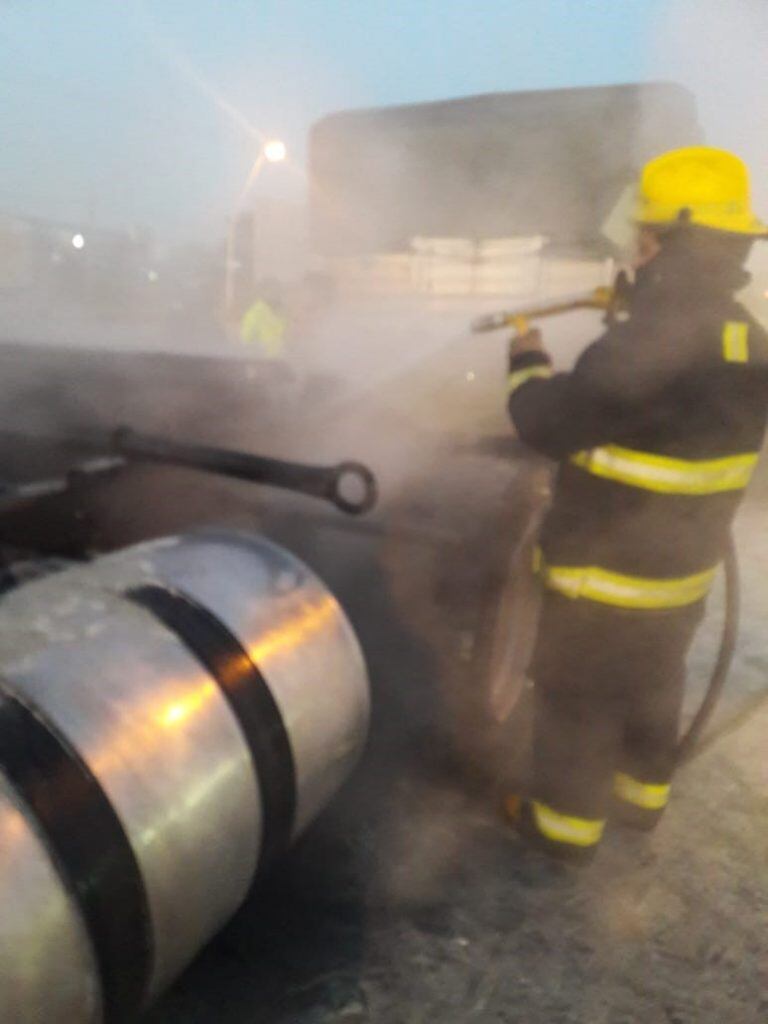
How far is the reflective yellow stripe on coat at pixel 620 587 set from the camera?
1.81 m

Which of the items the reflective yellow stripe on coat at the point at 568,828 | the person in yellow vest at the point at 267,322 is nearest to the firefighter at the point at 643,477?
the reflective yellow stripe on coat at the point at 568,828

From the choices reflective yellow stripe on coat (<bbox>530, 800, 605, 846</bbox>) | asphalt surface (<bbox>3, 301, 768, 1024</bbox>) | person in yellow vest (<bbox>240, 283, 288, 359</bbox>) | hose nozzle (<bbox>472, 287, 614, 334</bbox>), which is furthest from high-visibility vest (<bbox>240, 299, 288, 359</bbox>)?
reflective yellow stripe on coat (<bbox>530, 800, 605, 846</bbox>)

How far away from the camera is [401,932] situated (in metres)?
1.71

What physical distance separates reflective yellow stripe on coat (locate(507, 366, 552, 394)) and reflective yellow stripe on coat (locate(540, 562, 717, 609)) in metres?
0.41

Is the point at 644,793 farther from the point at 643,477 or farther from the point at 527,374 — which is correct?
the point at 527,374

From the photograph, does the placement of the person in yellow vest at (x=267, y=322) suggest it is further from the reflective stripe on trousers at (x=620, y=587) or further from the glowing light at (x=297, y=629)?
the glowing light at (x=297, y=629)

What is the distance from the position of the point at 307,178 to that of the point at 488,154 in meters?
1.24

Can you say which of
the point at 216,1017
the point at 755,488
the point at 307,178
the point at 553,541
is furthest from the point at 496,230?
the point at 216,1017

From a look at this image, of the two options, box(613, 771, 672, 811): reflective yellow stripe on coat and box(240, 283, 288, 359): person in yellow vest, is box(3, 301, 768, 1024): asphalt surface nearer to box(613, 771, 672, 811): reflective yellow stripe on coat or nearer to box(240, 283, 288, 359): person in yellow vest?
box(613, 771, 672, 811): reflective yellow stripe on coat

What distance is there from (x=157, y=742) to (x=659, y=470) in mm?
1104

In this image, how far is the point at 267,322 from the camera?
5918 millimetres

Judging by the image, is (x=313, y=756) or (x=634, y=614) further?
(x=634, y=614)

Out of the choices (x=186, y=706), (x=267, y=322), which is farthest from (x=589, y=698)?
(x=267, y=322)

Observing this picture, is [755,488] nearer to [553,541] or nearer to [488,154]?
[488,154]
